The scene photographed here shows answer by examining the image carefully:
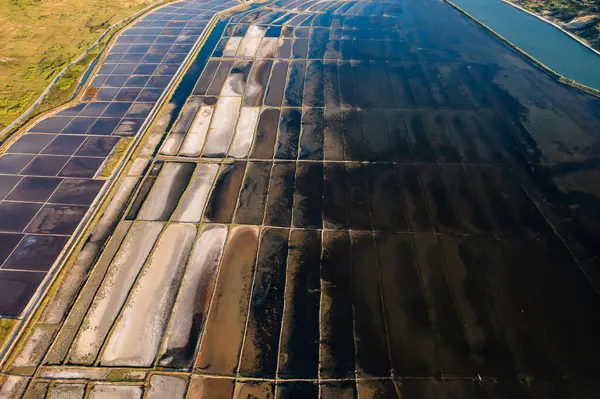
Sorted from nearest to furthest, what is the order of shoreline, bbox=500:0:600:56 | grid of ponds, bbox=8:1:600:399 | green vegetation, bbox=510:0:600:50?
grid of ponds, bbox=8:1:600:399 < shoreline, bbox=500:0:600:56 < green vegetation, bbox=510:0:600:50

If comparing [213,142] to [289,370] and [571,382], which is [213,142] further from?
[571,382]

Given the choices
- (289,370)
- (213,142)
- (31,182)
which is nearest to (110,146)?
(31,182)

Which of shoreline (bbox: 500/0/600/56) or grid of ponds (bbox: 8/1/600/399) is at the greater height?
shoreline (bbox: 500/0/600/56)

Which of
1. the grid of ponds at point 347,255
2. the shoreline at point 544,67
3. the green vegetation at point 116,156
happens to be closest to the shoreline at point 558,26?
the shoreline at point 544,67

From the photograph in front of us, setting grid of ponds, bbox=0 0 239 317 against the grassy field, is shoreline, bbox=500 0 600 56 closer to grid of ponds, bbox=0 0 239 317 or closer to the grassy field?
grid of ponds, bbox=0 0 239 317

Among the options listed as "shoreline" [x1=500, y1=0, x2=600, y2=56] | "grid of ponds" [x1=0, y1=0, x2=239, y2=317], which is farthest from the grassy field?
"shoreline" [x1=500, y1=0, x2=600, y2=56]

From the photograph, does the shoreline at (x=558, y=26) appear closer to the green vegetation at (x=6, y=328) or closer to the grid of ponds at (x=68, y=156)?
the grid of ponds at (x=68, y=156)
